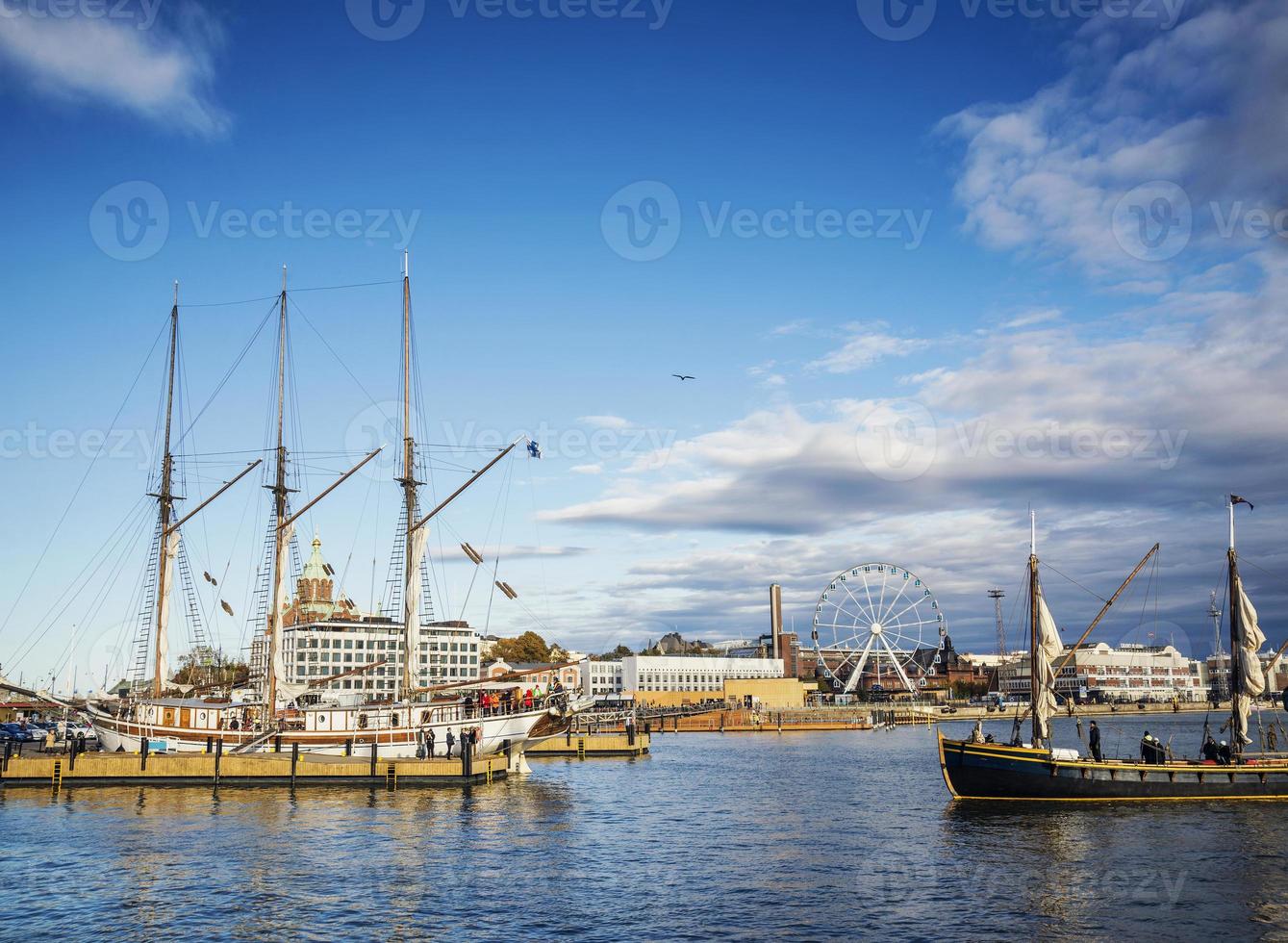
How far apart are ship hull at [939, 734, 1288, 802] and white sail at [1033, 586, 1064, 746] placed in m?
3.46

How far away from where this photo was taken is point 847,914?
3294 centimetres

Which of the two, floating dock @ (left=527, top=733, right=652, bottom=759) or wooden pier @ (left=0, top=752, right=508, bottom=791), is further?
floating dock @ (left=527, top=733, right=652, bottom=759)

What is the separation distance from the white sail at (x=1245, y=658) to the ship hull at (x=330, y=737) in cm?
4637

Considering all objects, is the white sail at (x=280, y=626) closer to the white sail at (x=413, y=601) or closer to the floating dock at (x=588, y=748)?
the white sail at (x=413, y=601)

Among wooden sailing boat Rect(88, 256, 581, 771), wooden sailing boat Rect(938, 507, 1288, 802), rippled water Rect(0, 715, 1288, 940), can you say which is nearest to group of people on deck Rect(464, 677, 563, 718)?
wooden sailing boat Rect(88, 256, 581, 771)

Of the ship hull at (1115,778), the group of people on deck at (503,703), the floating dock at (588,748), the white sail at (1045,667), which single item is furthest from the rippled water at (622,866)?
the floating dock at (588,748)

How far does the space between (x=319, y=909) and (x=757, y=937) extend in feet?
46.3

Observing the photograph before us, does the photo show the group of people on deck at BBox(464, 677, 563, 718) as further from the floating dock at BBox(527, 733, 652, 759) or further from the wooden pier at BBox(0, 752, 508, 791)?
the floating dock at BBox(527, 733, 652, 759)

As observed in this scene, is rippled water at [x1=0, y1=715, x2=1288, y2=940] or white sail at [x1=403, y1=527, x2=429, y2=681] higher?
white sail at [x1=403, y1=527, x2=429, y2=681]

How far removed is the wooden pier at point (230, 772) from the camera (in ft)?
210

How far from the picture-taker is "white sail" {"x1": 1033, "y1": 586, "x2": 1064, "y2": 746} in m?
58.4

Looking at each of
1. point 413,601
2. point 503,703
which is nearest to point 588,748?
point 503,703

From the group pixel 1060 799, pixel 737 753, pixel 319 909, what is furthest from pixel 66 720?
pixel 1060 799

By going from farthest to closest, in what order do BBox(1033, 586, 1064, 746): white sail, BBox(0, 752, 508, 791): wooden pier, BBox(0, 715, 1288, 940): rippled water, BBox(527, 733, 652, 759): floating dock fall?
BBox(527, 733, 652, 759): floating dock, BBox(0, 752, 508, 791): wooden pier, BBox(1033, 586, 1064, 746): white sail, BBox(0, 715, 1288, 940): rippled water
